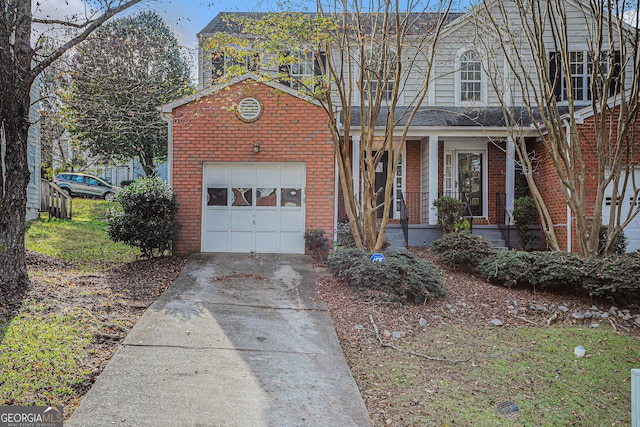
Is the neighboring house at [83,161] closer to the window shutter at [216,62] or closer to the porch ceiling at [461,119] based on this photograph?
the window shutter at [216,62]

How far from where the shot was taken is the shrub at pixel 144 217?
27.7 ft

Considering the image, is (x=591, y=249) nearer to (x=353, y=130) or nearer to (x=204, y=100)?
(x=353, y=130)

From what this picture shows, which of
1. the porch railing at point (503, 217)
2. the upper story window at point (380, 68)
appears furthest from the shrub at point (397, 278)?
the porch railing at point (503, 217)

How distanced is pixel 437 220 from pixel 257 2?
690cm

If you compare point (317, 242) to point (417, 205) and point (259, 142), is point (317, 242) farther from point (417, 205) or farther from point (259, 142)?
point (417, 205)

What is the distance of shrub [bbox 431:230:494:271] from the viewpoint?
872 cm

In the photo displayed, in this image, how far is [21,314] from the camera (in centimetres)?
491

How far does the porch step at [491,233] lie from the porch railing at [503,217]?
0.35 feet

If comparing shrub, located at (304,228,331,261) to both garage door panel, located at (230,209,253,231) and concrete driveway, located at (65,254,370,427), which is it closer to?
garage door panel, located at (230,209,253,231)

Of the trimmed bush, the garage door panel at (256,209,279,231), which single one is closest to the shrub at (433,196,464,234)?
the trimmed bush

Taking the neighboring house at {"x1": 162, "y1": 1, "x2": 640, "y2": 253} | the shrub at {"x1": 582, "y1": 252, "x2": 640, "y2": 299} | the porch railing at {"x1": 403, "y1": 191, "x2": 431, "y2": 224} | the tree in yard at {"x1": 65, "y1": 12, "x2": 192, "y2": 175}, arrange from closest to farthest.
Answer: the shrub at {"x1": 582, "y1": 252, "x2": 640, "y2": 299} → the tree in yard at {"x1": 65, "y1": 12, "x2": 192, "y2": 175} → the neighboring house at {"x1": 162, "y1": 1, "x2": 640, "y2": 253} → the porch railing at {"x1": 403, "y1": 191, "x2": 431, "y2": 224}

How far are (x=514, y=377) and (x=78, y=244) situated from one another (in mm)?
9998

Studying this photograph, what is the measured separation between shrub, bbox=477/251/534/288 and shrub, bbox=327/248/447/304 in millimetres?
1601

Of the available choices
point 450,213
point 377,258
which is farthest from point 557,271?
point 450,213
